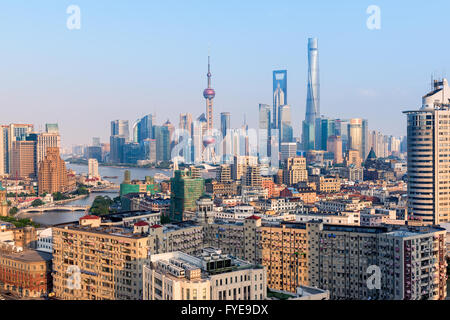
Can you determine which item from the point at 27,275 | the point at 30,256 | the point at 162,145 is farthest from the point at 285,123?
the point at 27,275

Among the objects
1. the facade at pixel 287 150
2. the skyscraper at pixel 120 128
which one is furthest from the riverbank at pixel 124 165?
the facade at pixel 287 150

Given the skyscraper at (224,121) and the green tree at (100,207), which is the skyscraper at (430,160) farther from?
the skyscraper at (224,121)

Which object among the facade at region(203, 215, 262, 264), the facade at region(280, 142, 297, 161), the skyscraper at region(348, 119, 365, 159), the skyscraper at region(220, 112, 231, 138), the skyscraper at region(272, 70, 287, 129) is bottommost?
the facade at region(203, 215, 262, 264)

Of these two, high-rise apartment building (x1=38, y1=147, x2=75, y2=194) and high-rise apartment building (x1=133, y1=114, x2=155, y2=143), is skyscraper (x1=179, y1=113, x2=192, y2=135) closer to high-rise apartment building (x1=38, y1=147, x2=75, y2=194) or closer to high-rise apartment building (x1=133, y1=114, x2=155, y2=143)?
high-rise apartment building (x1=133, y1=114, x2=155, y2=143)

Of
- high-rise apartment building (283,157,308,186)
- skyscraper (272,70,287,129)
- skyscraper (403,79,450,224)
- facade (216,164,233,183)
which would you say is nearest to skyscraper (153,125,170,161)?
skyscraper (272,70,287,129)
